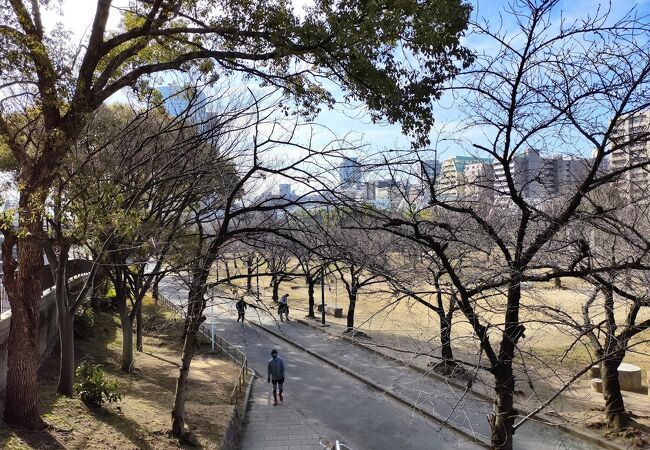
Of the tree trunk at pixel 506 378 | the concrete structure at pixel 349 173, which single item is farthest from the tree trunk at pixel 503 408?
the concrete structure at pixel 349 173

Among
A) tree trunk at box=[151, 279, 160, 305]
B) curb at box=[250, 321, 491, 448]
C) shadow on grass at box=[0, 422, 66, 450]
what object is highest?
tree trunk at box=[151, 279, 160, 305]

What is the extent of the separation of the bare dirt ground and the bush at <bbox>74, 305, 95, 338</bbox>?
30cm

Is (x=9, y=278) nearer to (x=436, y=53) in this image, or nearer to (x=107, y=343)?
(x=436, y=53)

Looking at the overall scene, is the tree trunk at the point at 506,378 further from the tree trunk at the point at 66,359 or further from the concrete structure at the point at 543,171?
the tree trunk at the point at 66,359

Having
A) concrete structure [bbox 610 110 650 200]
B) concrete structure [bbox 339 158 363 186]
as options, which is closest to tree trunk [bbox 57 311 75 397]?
concrete structure [bbox 339 158 363 186]

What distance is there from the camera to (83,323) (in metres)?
15.3

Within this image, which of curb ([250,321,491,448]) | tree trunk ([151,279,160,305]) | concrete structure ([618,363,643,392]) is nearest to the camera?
curb ([250,321,491,448])

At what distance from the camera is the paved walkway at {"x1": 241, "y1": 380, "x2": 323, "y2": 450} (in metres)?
9.80

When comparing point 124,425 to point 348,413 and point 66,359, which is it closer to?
point 66,359

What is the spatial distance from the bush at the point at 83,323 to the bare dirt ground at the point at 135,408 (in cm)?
30

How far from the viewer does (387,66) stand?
596cm

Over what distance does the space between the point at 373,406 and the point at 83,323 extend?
923 cm

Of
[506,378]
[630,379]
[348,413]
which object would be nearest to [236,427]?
[348,413]

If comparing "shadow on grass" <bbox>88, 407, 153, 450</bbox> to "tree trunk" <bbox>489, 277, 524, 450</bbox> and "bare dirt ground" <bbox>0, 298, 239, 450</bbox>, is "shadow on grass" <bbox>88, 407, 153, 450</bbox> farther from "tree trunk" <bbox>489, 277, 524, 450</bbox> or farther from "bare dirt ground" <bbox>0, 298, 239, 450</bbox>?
"tree trunk" <bbox>489, 277, 524, 450</bbox>
